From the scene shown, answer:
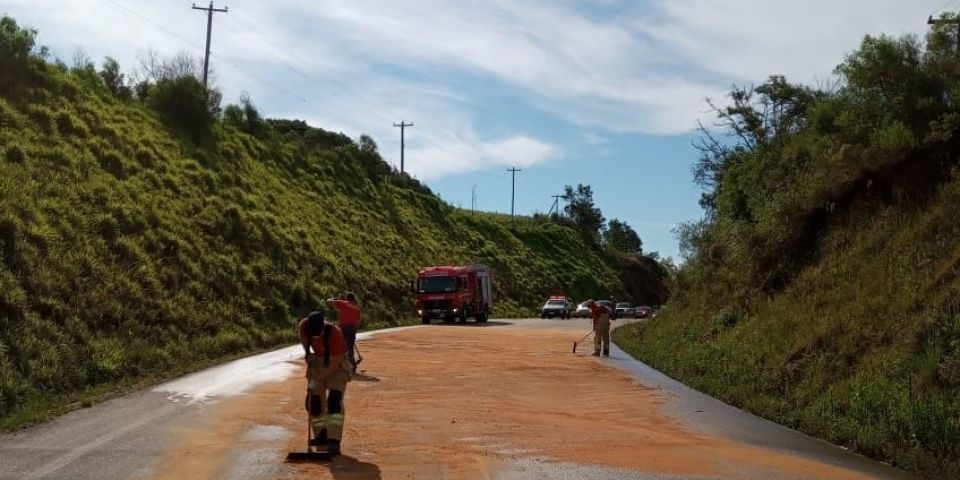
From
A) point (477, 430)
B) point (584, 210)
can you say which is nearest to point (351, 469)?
point (477, 430)

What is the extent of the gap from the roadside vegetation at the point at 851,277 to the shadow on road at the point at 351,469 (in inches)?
221

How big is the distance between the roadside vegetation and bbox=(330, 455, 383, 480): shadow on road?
562 cm

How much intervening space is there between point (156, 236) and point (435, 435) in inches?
764

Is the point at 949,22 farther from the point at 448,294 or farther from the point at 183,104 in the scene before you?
the point at 183,104

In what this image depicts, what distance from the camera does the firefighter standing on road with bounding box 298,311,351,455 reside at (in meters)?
9.36

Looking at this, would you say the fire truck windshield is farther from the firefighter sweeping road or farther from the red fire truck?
the firefighter sweeping road

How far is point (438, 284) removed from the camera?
4422 cm

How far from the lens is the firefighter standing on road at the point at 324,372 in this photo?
30.7ft

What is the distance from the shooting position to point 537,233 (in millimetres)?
89562

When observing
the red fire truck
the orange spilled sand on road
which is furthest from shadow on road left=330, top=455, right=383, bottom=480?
the red fire truck

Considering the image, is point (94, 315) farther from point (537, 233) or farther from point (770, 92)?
point (537, 233)

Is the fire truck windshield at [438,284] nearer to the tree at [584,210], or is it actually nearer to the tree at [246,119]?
the tree at [246,119]

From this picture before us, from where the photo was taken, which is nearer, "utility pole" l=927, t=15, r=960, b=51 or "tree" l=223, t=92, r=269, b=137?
"utility pole" l=927, t=15, r=960, b=51

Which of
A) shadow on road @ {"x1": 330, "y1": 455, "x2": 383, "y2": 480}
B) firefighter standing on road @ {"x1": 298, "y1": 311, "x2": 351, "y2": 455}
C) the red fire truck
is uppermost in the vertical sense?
the red fire truck
